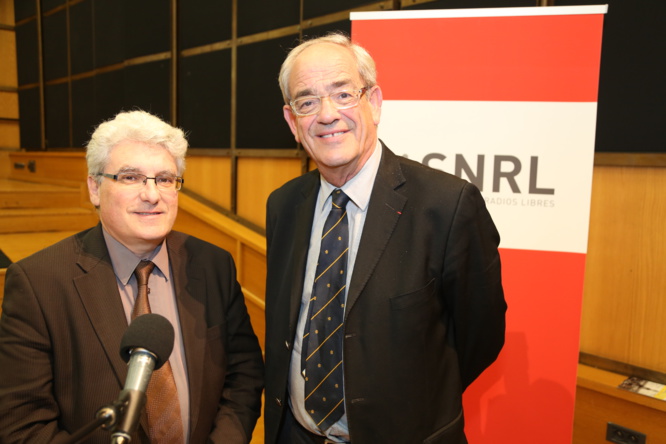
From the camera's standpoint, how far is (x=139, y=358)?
809 millimetres

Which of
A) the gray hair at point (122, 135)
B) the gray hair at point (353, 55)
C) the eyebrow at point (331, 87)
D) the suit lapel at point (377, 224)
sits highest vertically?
the gray hair at point (353, 55)

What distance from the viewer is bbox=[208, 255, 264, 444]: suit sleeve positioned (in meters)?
1.50

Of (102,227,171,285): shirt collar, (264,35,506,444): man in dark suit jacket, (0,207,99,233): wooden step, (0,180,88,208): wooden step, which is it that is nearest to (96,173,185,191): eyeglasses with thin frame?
(102,227,171,285): shirt collar

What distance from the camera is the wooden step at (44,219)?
467cm

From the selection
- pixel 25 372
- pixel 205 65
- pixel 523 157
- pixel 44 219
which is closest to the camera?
pixel 25 372

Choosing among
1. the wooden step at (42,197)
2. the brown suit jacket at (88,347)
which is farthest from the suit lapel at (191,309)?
the wooden step at (42,197)

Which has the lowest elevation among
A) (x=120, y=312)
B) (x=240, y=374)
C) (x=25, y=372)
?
(x=240, y=374)

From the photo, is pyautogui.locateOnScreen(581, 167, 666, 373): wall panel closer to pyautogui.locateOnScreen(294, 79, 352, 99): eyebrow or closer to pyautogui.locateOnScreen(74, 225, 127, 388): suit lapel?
pyautogui.locateOnScreen(294, 79, 352, 99): eyebrow

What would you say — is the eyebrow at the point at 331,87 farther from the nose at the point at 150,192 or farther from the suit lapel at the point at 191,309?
the suit lapel at the point at 191,309

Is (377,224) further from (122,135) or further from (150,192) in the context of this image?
(122,135)

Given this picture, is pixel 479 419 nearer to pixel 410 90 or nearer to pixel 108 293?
pixel 410 90

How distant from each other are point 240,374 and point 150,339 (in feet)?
2.70

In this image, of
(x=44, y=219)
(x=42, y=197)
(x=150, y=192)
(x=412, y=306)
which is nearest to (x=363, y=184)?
(x=412, y=306)

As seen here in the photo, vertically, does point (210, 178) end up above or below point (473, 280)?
above
